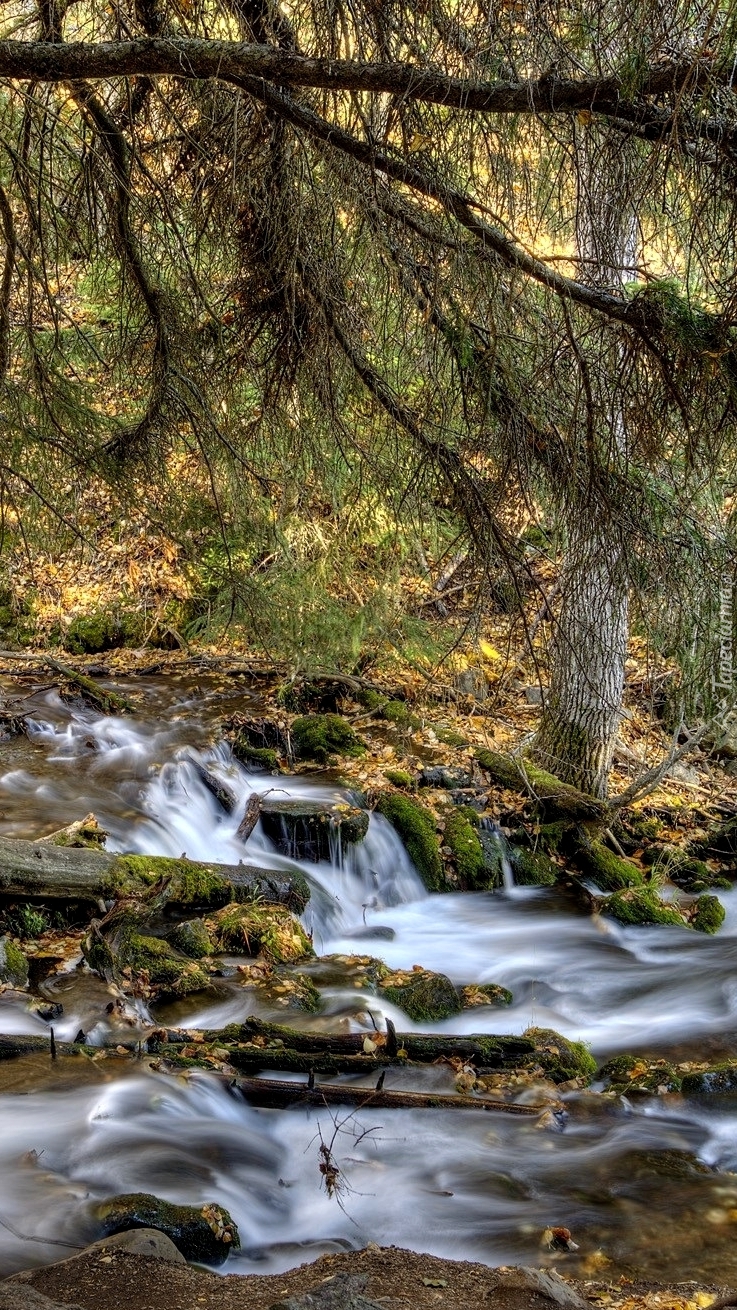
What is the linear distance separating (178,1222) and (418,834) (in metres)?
5.41

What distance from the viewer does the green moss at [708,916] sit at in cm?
852

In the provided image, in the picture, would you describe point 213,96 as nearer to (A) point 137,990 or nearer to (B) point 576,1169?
(A) point 137,990

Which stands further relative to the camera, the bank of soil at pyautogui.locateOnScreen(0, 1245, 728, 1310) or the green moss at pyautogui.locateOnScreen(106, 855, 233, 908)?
the green moss at pyautogui.locateOnScreen(106, 855, 233, 908)

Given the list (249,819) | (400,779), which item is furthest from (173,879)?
(400,779)

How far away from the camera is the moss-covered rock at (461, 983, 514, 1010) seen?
6.90m

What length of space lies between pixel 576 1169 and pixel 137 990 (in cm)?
250

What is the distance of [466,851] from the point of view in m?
9.19

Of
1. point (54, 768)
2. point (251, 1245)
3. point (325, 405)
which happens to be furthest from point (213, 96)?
point (54, 768)

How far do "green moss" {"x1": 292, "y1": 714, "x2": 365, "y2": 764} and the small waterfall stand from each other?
1.59 meters

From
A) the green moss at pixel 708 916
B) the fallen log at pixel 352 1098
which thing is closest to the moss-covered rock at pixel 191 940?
the fallen log at pixel 352 1098

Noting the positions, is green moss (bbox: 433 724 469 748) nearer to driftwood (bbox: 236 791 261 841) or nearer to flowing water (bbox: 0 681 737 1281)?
driftwood (bbox: 236 791 261 841)

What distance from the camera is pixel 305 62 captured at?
2.57 metres

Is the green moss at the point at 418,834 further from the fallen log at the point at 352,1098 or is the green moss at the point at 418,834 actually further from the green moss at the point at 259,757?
the fallen log at the point at 352,1098

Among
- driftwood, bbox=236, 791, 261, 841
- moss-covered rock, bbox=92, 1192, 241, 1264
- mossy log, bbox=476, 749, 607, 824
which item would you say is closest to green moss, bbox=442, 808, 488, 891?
mossy log, bbox=476, 749, 607, 824
